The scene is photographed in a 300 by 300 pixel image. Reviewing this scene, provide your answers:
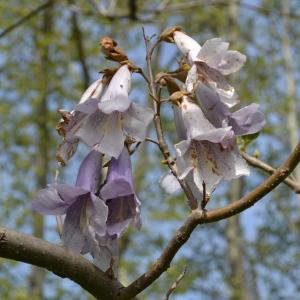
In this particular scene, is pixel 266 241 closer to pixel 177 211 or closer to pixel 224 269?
pixel 224 269

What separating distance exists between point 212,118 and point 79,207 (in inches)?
17.5

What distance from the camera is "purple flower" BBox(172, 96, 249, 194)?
1787mm

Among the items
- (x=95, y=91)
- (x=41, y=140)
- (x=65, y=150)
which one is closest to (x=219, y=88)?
(x=95, y=91)

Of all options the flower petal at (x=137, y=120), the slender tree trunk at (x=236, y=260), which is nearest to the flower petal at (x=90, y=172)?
the flower petal at (x=137, y=120)

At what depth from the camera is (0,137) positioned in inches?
547

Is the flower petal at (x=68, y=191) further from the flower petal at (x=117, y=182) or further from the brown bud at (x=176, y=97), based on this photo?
the brown bud at (x=176, y=97)

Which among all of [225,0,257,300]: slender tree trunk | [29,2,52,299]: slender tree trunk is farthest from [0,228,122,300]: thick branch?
[225,0,257,300]: slender tree trunk

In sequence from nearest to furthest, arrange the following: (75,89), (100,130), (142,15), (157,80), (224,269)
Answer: (100,130) → (157,80) → (142,15) → (75,89) → (224,269)

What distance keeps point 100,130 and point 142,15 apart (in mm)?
5837

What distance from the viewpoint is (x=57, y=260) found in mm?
1691

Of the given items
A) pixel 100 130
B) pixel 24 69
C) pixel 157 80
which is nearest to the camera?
pixel 100 130

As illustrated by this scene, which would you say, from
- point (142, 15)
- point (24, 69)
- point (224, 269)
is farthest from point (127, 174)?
point (224, 269)

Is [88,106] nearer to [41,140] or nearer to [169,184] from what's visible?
[169,184]

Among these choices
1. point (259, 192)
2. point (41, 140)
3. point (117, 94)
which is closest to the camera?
point (259, 192)
